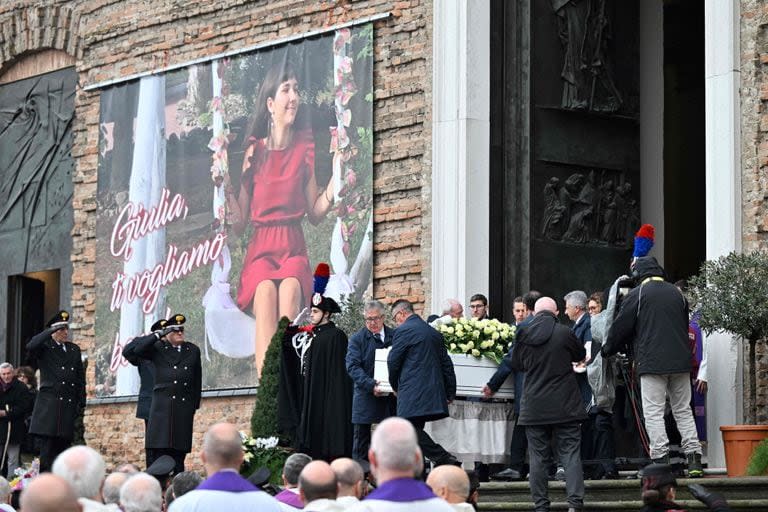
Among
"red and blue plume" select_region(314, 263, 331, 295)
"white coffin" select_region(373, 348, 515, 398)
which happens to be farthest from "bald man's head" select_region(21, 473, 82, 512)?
"red and blue plume" select_region(314, 263, 331, 295)

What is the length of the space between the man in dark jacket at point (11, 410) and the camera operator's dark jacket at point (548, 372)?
7878 millimetres

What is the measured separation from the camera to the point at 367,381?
1371cm

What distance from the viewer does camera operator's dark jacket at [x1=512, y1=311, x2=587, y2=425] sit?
469 inches

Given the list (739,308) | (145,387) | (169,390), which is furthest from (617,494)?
(145,387)

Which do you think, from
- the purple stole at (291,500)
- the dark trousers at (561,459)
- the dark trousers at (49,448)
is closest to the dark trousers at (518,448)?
the dark trousers at (561,459)

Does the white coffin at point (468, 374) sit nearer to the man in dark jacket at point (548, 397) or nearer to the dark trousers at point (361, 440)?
the dark trousers at point (361, 440)

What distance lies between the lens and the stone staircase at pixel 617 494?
37.2 ft

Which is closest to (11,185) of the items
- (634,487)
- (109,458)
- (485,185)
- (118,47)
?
(118,47)

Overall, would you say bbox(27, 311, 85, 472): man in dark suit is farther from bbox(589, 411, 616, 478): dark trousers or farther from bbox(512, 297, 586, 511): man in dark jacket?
bbox(512, 297, 586, 511): man in dark jacket

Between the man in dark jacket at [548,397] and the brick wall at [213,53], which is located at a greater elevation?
the brick wall at [213,53]

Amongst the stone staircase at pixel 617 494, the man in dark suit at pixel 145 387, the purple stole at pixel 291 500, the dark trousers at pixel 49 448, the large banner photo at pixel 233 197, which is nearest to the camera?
the purple stole at pixel 291 500

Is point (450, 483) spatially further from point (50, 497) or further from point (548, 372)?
point (548, 372)

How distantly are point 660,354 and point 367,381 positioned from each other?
2.67m

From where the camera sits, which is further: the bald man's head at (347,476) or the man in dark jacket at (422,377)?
the man in dark jacket at (422,377)
